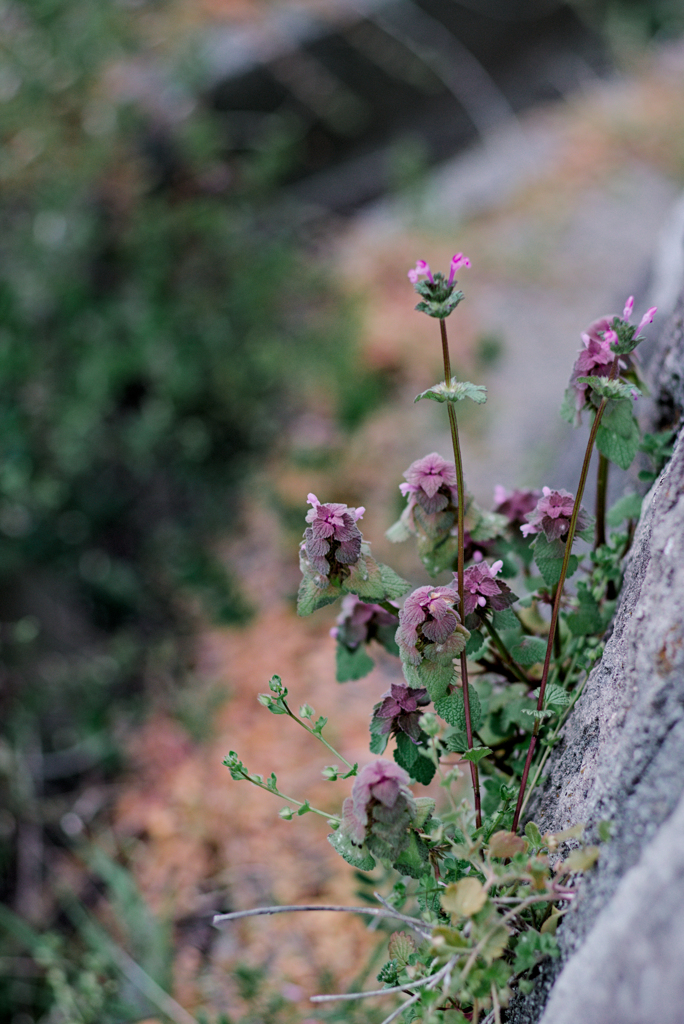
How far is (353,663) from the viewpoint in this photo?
3.67 feet

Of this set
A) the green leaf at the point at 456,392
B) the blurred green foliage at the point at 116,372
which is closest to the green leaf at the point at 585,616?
the green leaf at the point at 456,392

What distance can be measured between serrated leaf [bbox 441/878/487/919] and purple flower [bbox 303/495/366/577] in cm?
34

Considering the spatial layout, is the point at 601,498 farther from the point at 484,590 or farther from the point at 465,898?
the point at 465,898

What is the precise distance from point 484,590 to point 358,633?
246 millimetres

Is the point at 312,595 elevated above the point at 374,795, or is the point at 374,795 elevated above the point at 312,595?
the point at 312,595

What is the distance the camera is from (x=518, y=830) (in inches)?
38.6

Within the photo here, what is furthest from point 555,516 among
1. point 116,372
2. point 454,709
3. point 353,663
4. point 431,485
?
point 116,372

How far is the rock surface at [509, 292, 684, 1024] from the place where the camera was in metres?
0.61

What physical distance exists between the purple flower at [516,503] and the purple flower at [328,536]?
1.07ft

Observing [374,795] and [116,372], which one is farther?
[116,372]

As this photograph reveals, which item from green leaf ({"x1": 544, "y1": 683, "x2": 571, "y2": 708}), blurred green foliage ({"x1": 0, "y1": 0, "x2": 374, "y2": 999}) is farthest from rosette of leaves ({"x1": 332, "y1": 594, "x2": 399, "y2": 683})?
blurred green foliage ({"x1": 0, "y1": 0, "x2": 374, "y2": 999})

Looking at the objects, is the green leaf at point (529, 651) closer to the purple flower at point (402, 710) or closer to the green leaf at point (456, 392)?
the purple flower at point (402, 710)

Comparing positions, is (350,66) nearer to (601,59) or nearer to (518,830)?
(601,59)

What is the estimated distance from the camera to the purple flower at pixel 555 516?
0.93 m
